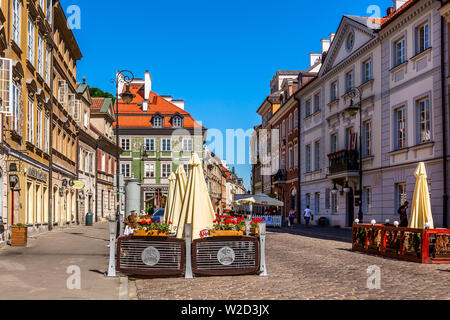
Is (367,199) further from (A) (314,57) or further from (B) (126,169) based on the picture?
(B) (126,169)

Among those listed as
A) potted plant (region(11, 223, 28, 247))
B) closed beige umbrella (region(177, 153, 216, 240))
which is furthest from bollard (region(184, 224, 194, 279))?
potted plant (region(11, 223, 28, 247))

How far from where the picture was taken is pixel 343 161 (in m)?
32.4

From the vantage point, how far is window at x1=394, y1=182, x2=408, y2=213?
2648cm

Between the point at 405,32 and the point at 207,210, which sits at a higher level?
the point at 405,32

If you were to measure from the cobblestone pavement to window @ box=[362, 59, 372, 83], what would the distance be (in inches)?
727

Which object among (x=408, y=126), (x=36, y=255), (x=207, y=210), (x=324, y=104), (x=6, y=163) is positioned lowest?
(x=36, y=255)

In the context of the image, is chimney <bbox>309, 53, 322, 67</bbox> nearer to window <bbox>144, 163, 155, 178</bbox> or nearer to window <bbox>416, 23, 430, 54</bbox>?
window <bbox>144, 163, 155, 178</bbox>

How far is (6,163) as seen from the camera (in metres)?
19.3

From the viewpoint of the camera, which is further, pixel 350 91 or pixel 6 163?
pixel 350 91

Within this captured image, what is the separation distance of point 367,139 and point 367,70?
377 cm
